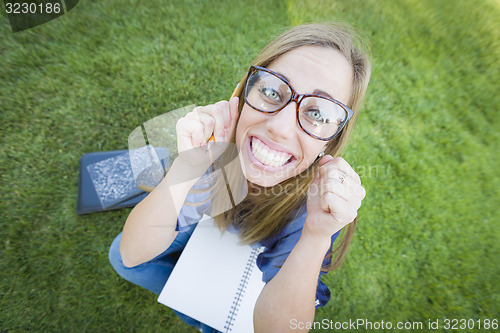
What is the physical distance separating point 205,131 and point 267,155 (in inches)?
12.5

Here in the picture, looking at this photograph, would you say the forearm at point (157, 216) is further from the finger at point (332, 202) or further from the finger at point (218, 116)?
the finger at point (332, 202)

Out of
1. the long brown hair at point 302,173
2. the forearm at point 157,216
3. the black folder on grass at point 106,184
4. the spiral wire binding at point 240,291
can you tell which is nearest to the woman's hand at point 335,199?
the long brown hair at point 302,173

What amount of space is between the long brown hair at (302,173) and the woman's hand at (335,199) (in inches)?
11.2

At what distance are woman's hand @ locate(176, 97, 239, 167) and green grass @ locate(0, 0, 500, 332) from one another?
1.36 metres

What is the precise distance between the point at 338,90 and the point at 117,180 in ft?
6.32

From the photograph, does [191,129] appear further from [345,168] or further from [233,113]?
[345,168]

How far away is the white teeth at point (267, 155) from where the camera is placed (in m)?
1.36

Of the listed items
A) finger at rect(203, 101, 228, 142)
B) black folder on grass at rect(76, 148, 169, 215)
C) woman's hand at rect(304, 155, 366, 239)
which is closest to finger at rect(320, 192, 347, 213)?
woman's hand at rect(304, 155, 366, 239)

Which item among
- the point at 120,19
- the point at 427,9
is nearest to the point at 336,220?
the point at 120,19

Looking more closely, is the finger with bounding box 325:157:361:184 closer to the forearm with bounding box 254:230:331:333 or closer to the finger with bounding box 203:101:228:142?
the forearm with bounding box 254:230:331:333

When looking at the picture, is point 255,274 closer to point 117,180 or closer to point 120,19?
point 117,180

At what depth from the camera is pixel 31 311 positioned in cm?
208

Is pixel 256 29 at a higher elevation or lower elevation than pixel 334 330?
higher

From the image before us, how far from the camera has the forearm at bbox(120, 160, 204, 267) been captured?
140cm
